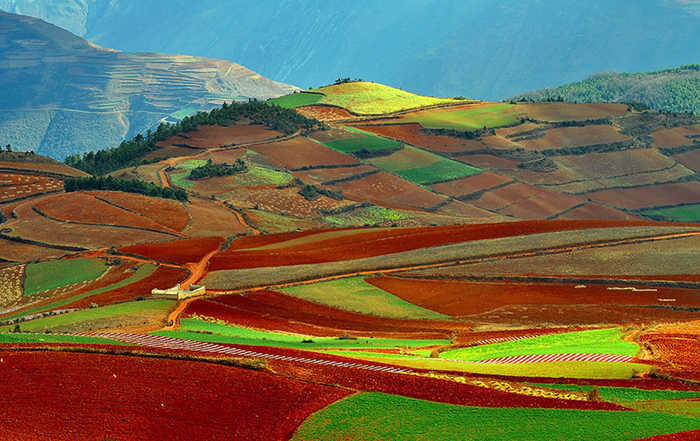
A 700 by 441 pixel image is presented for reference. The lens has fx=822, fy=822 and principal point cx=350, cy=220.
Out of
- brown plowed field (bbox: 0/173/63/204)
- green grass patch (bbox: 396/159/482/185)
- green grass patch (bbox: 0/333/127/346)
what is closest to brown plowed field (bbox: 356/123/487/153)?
green grass patch (bbox: 396/159/482/185)

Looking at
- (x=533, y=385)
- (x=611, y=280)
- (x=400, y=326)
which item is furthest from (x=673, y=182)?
(x=533, y=385)

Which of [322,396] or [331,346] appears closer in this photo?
[322,396]

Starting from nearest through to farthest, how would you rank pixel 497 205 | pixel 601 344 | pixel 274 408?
1. pixel 274 408
2. pixel 601 344
3. pixel 497 205

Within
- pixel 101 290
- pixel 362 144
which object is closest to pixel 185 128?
pixel 362 144

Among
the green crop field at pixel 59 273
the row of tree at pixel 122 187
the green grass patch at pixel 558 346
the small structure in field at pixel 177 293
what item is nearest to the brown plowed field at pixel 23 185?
the row of tree at pixel 122 187

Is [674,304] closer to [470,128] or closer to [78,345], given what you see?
[78,345]

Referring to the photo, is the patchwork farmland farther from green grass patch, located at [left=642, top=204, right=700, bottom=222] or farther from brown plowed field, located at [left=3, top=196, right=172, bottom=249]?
green grass patch, located at [left=642, top=204, right=700, bottom=222]

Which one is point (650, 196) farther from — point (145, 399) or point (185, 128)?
point (145, 399)
